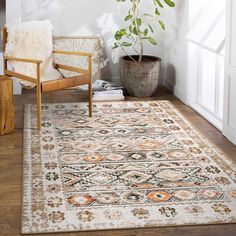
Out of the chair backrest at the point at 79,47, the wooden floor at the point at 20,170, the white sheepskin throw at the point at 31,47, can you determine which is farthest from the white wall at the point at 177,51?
the white sheepskin throw at the point at 31,47

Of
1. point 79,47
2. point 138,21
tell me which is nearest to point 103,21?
point 79,47

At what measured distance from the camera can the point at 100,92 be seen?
5.91 meters

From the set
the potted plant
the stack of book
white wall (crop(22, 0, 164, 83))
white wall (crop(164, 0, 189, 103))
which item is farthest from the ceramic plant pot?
white wall (crop(22, 0, 164, 83))

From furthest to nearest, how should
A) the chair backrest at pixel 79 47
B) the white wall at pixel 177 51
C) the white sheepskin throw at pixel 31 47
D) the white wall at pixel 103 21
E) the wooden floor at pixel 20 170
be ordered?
the chair backrest at pixel 79 47 < the white wall at pixel 103 21 < the white wall at pixel 177 51 < the white sheepskin throw at pixel 31 47 < the wooden floor at pixel 20 170

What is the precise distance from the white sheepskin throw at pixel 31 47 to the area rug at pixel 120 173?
38 cm

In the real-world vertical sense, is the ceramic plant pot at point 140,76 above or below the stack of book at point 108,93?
above

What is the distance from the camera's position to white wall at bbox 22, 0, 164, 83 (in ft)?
20.5

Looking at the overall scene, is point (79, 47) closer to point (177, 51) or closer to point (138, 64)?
point (138, 64)

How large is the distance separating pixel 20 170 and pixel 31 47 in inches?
76.3

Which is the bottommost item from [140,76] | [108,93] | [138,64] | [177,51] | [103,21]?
[108,93]

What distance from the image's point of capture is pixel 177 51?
6.09 metres

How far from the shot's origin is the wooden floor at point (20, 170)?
301 cm

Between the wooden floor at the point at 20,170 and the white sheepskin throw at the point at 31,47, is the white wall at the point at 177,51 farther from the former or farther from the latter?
the white sheepskin throw at the point at 31,47

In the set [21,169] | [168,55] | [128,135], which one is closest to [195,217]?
[21,169]
